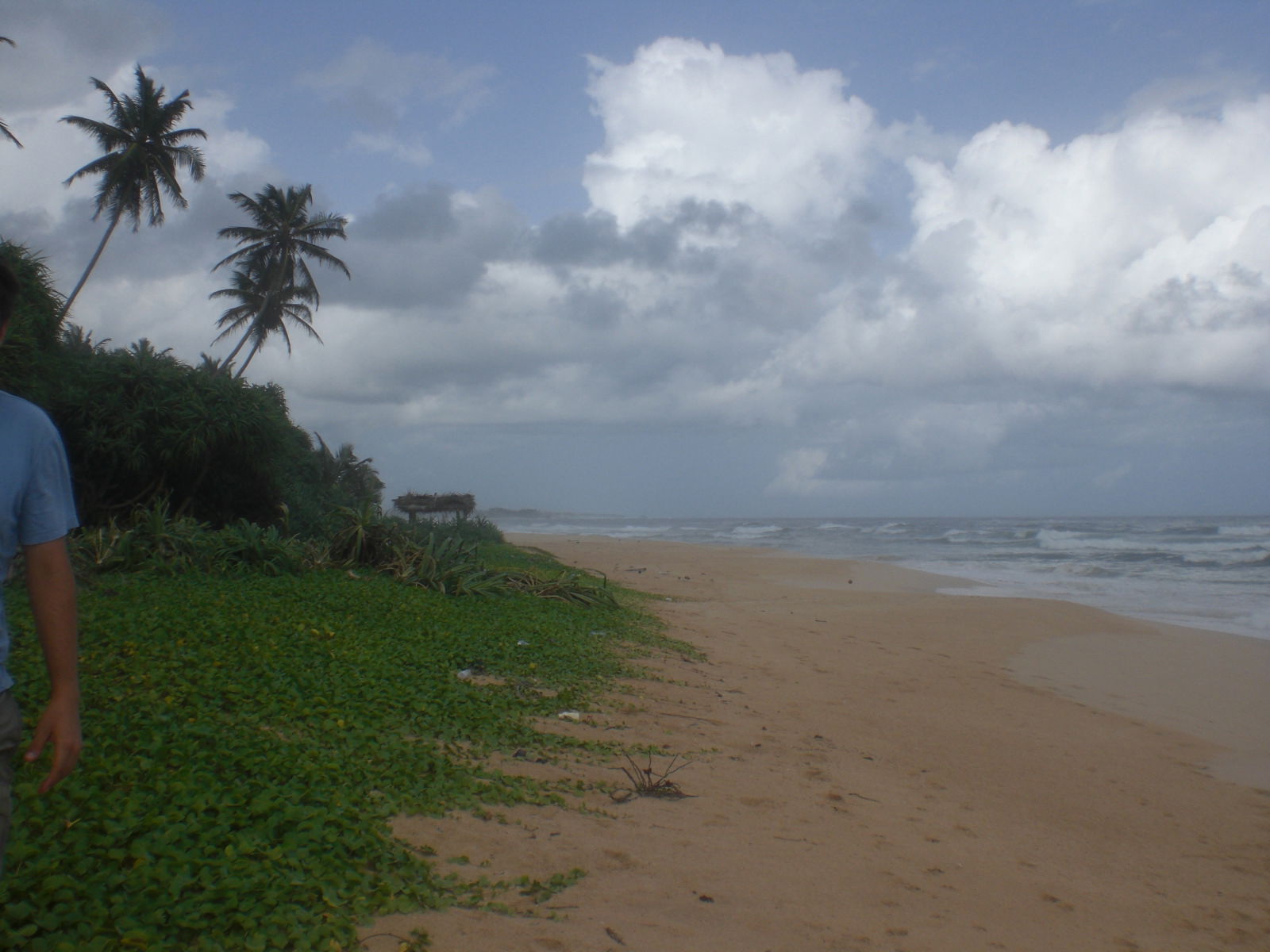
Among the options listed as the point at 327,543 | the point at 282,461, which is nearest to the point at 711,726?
the point at 327,543

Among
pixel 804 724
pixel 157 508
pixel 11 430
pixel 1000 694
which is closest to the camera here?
pixel 11 430

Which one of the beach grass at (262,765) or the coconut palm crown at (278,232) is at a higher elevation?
the coconut palm crown at (278,232)

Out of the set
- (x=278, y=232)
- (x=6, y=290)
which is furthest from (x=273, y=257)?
(x=6, y=290)

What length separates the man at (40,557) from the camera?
2039 millimetres

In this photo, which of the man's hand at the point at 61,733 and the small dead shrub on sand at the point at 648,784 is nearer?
the man's hand at the point at 61,733

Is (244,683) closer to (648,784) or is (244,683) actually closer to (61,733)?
(648,784)

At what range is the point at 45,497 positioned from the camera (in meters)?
2.11

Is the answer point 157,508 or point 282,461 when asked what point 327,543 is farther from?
point 282,461

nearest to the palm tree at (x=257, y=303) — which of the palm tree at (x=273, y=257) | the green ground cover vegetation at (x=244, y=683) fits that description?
the palm tree at (x=273, y=257)

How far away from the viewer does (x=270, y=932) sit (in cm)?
288

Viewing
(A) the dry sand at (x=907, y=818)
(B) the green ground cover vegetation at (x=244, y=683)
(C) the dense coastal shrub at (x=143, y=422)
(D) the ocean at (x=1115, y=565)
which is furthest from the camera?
(D) the ocean at (x=1115, y=565)

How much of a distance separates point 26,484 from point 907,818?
4.90 m

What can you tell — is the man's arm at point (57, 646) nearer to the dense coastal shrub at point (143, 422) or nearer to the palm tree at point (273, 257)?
the dense coastal shrub at point (143, 422)

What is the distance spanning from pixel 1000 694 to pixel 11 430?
932 cm
